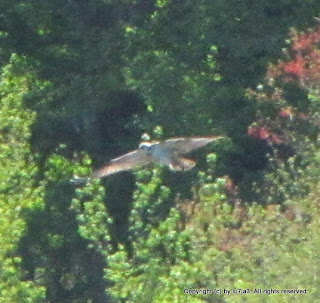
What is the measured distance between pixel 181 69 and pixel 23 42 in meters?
2.30

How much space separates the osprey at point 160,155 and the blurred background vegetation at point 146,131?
1445 millimetres

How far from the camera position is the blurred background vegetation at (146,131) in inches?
441

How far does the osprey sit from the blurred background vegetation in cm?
144

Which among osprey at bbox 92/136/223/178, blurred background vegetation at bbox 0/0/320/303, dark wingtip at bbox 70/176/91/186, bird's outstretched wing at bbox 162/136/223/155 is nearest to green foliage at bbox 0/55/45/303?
blurred background vegetation at bbox 0/0/320/303

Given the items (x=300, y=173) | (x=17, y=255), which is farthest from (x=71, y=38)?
(x=300, y=173)

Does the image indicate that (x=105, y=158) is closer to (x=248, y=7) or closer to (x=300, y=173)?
(x=248, y=7)

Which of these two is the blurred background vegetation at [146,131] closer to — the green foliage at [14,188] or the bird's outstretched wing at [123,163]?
the green foliage at [14,188]

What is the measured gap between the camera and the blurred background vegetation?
36.8 feet

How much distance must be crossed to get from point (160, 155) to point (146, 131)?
411 cm

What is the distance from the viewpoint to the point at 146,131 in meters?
13.4

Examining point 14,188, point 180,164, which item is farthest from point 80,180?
point 180,164

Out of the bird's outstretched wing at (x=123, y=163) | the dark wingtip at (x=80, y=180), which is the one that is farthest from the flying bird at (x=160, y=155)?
the dark wingtip at (x=80, y=180)

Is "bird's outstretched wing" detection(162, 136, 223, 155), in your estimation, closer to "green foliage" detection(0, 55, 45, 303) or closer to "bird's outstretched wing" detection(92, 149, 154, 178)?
"bird's outstretched wing" detection(92, 149, 154, 178)

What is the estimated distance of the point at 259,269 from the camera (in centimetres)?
1001
